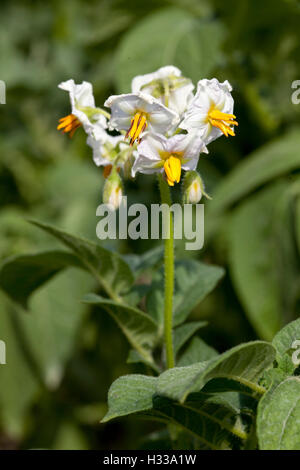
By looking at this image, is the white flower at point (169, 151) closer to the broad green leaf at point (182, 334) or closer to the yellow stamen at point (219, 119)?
the yellow stamen at point (219, 119)

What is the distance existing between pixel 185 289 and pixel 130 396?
12.8 inches

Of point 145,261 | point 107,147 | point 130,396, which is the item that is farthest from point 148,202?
point 130,396

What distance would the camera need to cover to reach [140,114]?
0.70 meters

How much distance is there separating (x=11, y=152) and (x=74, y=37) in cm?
75

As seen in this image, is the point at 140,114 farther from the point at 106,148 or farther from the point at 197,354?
the point at 197,354

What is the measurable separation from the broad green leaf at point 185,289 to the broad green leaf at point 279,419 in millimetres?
272

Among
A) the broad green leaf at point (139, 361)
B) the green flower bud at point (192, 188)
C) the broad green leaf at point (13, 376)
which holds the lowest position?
the broad green leaf at point (13, 376)

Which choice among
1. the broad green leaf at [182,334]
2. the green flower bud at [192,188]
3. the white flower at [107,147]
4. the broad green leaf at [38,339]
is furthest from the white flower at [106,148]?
the broad green leaf at [38,339]

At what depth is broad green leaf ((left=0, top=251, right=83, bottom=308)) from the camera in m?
0.83

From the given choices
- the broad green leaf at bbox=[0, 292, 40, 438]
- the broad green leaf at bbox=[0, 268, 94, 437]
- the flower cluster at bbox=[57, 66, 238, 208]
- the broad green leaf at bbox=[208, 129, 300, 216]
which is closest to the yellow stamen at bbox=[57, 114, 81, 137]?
the flower cluster at bbox=[57, 66, 238, 208]

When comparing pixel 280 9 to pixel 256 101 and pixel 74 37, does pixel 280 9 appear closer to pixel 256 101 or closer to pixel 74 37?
pixel 256 101

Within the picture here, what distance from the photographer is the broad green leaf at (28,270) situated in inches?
32.9

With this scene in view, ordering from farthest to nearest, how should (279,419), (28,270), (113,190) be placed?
(28,270)
(113,190)
(279,419)

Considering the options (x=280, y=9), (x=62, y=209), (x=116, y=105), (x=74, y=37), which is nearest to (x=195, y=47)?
(x=280, y=9)
